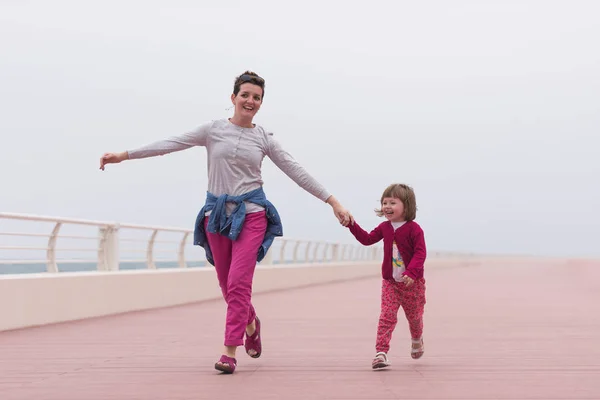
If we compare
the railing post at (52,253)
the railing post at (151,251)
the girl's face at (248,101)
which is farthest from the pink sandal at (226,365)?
the railing post at (151,251)

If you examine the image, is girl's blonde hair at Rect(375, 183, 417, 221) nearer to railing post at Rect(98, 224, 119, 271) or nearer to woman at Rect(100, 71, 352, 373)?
woman at Rect(100, 71, 352, 373)

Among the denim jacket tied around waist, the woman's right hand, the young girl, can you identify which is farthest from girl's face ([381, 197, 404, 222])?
the woman's right hand

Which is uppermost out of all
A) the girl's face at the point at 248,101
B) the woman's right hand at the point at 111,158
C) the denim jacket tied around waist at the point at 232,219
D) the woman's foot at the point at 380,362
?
the girl's face at the point at 248,101

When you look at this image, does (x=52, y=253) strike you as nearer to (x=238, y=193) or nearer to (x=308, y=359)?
(x=308, y=359)

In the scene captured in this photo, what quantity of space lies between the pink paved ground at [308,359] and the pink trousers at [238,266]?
1.10 ft

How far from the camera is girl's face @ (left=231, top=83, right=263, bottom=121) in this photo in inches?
263

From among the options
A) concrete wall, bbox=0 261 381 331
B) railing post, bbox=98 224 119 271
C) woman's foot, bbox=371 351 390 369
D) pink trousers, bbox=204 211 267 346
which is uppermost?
pink trousers, bbox=204 211 267 346

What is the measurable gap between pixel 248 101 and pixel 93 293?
21.1 ft

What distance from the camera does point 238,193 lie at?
6703 mm

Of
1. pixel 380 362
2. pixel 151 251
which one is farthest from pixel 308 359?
pixel 151 251

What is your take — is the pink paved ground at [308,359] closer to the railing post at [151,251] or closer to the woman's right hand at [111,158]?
the woman's right hand at [111,158]

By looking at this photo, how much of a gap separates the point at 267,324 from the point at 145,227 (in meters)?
4.27

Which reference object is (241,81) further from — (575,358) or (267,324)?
(267,324)

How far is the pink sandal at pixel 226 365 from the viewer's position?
6.45m
